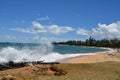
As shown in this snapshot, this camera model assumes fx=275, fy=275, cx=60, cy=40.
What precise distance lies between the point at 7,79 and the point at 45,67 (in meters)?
3.94

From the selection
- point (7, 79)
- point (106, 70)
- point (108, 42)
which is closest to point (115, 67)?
point (106, 70)

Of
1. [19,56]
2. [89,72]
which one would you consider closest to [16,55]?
[19,56]

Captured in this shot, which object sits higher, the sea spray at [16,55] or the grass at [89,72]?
the sea spray at [16,55]

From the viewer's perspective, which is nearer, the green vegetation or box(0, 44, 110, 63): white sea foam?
the green vegetation

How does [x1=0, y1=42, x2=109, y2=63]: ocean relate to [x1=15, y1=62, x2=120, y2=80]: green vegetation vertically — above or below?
above

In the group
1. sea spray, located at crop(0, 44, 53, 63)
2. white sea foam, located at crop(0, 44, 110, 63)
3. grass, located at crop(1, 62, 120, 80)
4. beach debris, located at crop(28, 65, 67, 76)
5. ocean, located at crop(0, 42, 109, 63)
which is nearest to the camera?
grass, located at crop(1, 62, 120, 80)

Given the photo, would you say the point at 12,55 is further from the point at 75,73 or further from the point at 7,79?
the point at 7,79

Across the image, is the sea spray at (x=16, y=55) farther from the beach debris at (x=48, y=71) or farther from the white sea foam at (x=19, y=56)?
the beach debris at (x=48, y=71)

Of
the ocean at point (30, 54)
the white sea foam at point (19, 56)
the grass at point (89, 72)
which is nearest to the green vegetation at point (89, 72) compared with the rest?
the grass at point (89, 72)

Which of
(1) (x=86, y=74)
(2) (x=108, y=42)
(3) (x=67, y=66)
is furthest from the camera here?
(2) (x=108, y=42)

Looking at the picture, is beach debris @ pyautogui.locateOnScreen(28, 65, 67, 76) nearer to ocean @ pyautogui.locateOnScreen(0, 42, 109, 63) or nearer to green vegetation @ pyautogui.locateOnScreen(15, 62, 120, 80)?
green vegetation @ pyautogui.locateOnScreen(15, 62, 120, 80)

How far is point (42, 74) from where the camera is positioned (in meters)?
14.1

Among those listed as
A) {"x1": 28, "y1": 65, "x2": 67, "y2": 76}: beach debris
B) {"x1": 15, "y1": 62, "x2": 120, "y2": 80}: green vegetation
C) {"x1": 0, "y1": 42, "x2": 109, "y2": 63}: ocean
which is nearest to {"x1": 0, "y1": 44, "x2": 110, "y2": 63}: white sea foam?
{"x1": 0, "y1": 42, "x2": 109, "y2": 63}: ocean

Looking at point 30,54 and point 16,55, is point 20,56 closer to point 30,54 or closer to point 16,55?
point 16,55
